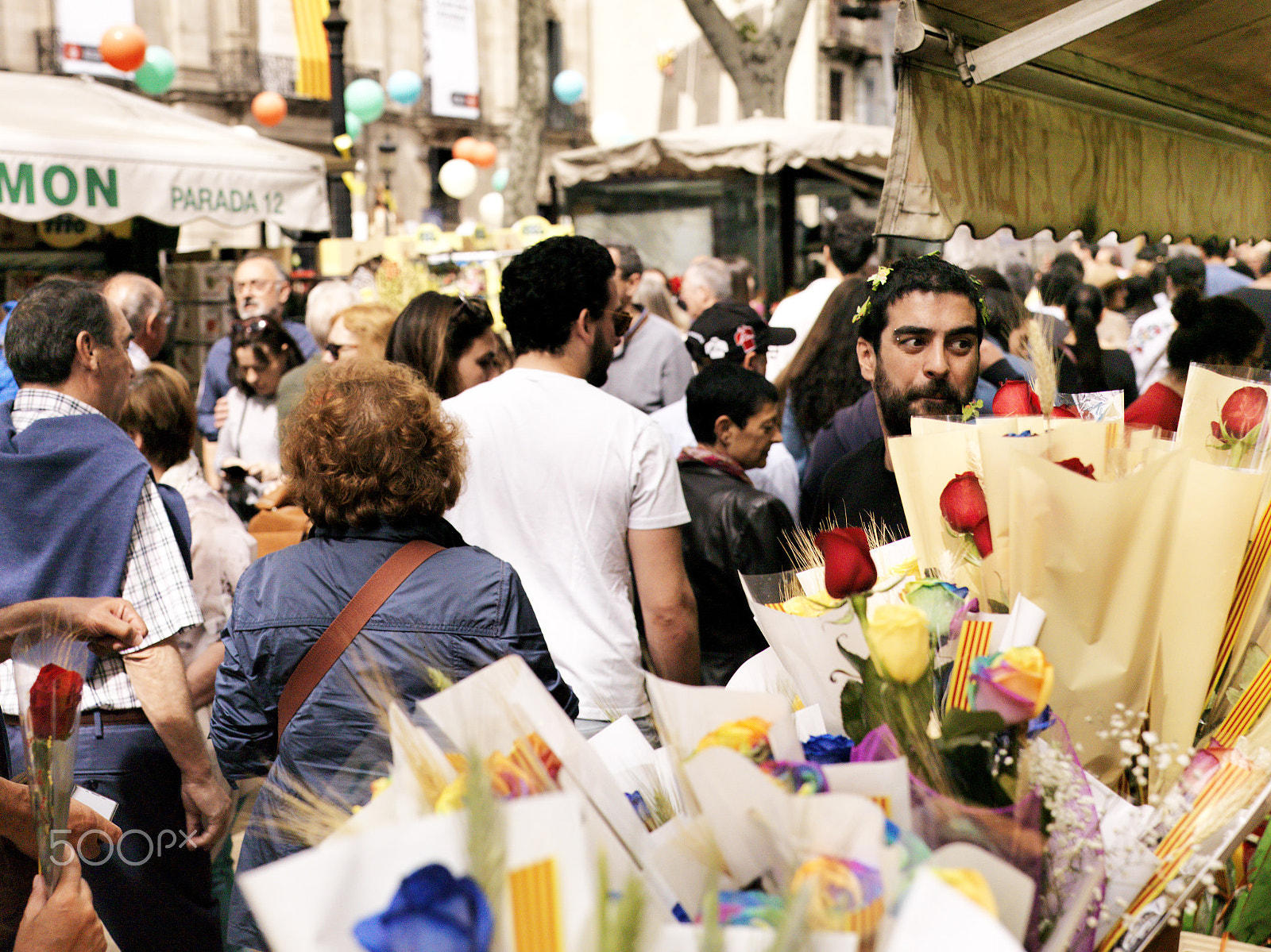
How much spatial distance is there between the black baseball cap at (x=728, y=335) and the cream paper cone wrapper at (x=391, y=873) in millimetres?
3370

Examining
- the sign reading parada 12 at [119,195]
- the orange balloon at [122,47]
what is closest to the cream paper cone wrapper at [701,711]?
the sign reading parada 12 at [119,195]

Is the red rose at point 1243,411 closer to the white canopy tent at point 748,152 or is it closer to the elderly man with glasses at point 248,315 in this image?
the elderly man with glasses at point 248,315

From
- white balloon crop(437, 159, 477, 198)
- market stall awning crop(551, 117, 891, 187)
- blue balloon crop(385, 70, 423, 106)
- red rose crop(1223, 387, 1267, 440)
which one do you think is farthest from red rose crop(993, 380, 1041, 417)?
blue balloon crop(385, 70, 423, 106)

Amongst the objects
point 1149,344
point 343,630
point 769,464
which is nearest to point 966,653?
point 343,630

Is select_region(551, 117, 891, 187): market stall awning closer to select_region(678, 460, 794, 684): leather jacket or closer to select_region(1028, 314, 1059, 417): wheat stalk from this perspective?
select_region(678, 460, 794, 684): leather jacket

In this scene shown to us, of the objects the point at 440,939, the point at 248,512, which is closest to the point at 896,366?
the point at 440,939

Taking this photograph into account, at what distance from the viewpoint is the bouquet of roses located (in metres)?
1.51

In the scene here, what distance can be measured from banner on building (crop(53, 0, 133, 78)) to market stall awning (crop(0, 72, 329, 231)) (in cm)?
1688

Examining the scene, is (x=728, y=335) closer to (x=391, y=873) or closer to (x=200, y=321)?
(x=391, y=873)

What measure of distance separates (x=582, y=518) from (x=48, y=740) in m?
1.22

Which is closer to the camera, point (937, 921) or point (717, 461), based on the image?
point (937, 921)

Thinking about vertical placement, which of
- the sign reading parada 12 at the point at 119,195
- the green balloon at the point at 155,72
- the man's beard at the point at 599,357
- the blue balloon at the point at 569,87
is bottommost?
the man's beard at the point at 599,357

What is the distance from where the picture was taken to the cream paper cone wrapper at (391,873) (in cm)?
73

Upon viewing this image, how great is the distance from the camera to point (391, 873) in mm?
762
